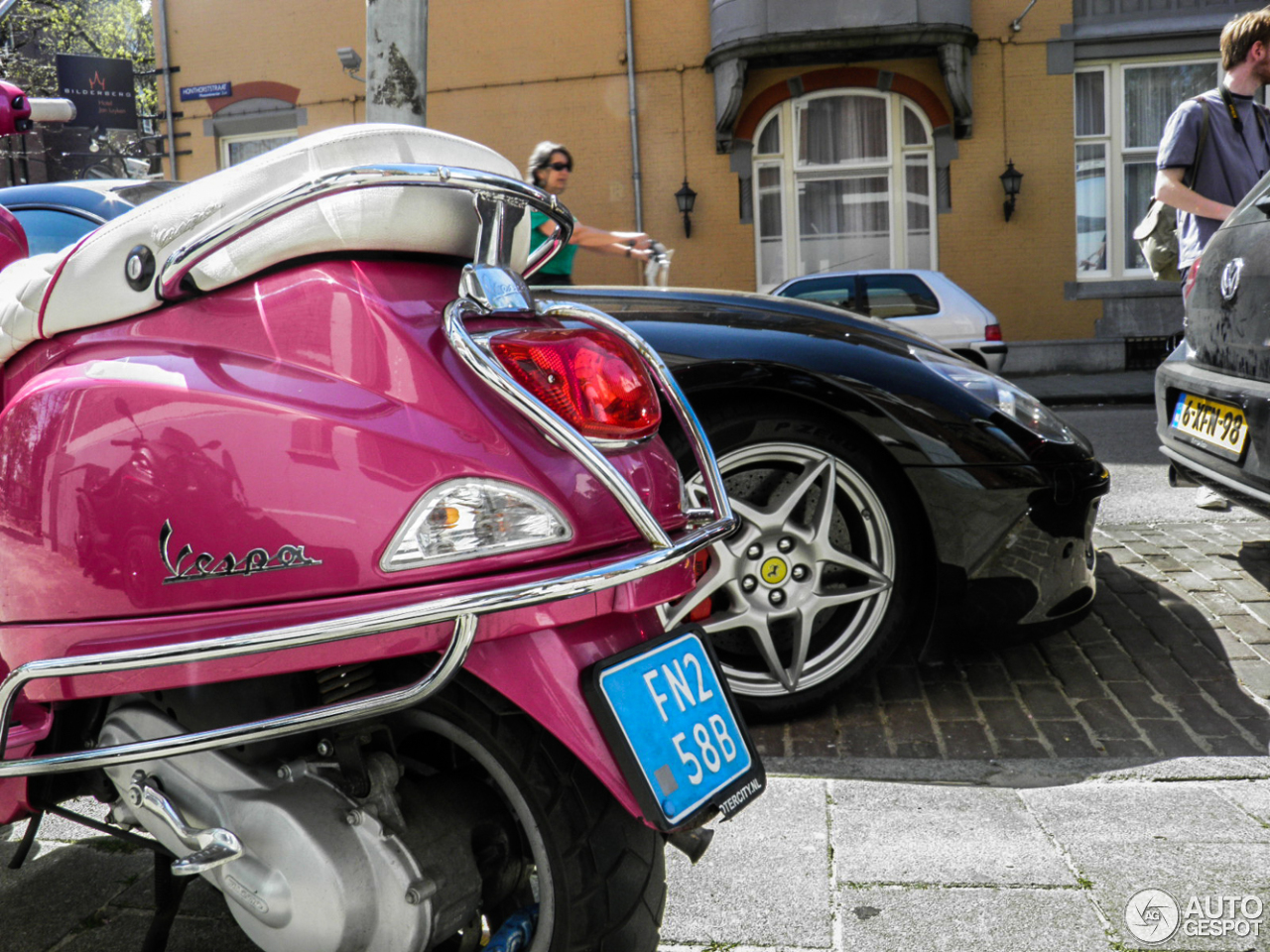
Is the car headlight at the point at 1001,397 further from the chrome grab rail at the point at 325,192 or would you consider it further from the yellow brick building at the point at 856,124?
the yellow brick building at the point at 856,124

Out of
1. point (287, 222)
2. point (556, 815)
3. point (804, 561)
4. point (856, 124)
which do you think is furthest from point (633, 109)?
point (556, 815)

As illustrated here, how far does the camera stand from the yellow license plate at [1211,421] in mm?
3602

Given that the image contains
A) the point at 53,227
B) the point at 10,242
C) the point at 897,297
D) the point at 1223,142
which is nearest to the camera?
the point at 10,242

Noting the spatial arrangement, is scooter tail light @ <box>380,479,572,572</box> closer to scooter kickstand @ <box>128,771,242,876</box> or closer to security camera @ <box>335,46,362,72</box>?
scooter kickstand @ <box>128,771,242,876</box>

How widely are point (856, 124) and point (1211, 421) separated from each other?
13.3 metres

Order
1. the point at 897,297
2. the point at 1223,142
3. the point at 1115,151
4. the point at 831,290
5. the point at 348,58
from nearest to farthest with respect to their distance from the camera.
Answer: the point at 1223,142
the point at 897,297
the point at 831,290
the point at 1115,151
the point at 348,58

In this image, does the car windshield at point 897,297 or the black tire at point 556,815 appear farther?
the car windshield at point 897,297

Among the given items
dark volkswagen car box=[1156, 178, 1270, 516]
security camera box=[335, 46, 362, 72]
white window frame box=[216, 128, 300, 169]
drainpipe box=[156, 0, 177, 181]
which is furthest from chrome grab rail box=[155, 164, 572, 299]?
drainpipe box=[156, 0, 177, 181]

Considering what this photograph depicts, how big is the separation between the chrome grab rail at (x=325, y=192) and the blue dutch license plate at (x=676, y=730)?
654mm

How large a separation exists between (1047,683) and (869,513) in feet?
2.56

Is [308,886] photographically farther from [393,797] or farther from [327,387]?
[327,387]

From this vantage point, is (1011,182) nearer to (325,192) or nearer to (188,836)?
(325,192)

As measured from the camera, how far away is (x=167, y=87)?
17.9m

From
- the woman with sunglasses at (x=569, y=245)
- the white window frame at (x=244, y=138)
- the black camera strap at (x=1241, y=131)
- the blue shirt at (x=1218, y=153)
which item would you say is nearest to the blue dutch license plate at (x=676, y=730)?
the woman with sunglasses at (x=569, y=245)
